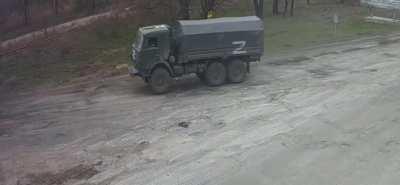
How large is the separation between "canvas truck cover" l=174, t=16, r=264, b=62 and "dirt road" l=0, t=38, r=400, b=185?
4.68 ft

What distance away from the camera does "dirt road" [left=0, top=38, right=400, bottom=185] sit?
13195 millimetres

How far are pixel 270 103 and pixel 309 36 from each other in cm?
1238

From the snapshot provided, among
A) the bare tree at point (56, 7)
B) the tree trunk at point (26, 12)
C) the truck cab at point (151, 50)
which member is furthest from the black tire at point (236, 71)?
the bare tree at point (56, 7)

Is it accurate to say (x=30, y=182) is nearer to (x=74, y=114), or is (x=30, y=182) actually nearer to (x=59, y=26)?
(x=74, y=114)

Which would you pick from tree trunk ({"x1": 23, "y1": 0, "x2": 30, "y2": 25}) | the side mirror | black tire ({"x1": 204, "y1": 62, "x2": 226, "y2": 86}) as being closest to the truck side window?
the side mirror

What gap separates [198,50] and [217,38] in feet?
3.01

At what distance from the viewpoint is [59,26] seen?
115 ft

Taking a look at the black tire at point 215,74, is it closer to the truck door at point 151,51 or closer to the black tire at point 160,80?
the black tire at point 160,80

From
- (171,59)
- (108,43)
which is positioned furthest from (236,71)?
(108,43)

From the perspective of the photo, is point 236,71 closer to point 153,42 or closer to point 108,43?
point 153,42

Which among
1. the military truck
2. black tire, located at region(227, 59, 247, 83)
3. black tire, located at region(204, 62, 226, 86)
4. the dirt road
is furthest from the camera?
black tire, located at region(227, 59, 247, 83)

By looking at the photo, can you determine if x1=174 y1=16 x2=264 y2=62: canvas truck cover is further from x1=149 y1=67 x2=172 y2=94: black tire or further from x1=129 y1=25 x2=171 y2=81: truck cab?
x1=149 y1=67 x2=172 y2=94: black tire

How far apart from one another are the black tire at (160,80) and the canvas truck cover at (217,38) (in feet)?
2.73

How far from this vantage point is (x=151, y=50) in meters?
20.2
